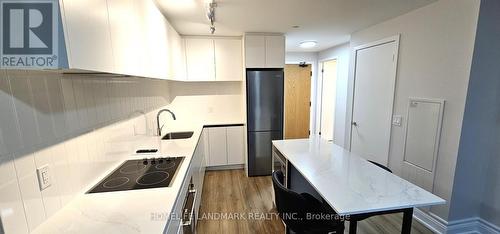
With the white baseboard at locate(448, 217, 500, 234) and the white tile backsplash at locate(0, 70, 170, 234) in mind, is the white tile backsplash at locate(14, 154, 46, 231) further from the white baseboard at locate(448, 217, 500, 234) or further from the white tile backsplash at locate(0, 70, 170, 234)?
the white baseboard at locate(448, 217, 500, 234)

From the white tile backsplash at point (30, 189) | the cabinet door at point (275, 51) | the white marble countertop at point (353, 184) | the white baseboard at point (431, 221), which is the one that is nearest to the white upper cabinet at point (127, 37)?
the white tile backsplash at point (30, 189)

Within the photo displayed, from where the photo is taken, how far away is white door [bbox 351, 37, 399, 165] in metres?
2.66

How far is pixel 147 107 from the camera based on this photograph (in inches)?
98.6

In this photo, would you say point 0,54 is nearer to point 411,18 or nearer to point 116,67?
point 116,67

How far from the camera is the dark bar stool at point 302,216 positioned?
1461mm

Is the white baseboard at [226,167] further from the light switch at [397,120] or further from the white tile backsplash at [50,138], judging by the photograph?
the light switch at [397,120]

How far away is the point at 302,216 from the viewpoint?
149 centimetres

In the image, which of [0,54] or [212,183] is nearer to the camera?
[0,54]

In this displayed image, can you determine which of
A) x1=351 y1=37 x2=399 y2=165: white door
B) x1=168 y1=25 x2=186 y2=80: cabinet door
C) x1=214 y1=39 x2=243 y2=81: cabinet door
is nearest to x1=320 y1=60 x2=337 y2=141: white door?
x1=351 y1=37 x2=399 y2=165: white door

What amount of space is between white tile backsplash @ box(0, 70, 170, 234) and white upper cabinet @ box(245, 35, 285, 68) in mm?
2042

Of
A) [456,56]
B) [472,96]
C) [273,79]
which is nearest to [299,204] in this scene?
[472,96]

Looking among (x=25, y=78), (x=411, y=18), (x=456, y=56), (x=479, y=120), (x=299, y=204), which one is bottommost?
(x=299, y=204)

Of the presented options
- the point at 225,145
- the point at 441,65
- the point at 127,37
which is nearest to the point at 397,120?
the point at 441,65

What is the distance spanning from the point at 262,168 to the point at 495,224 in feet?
8.54
